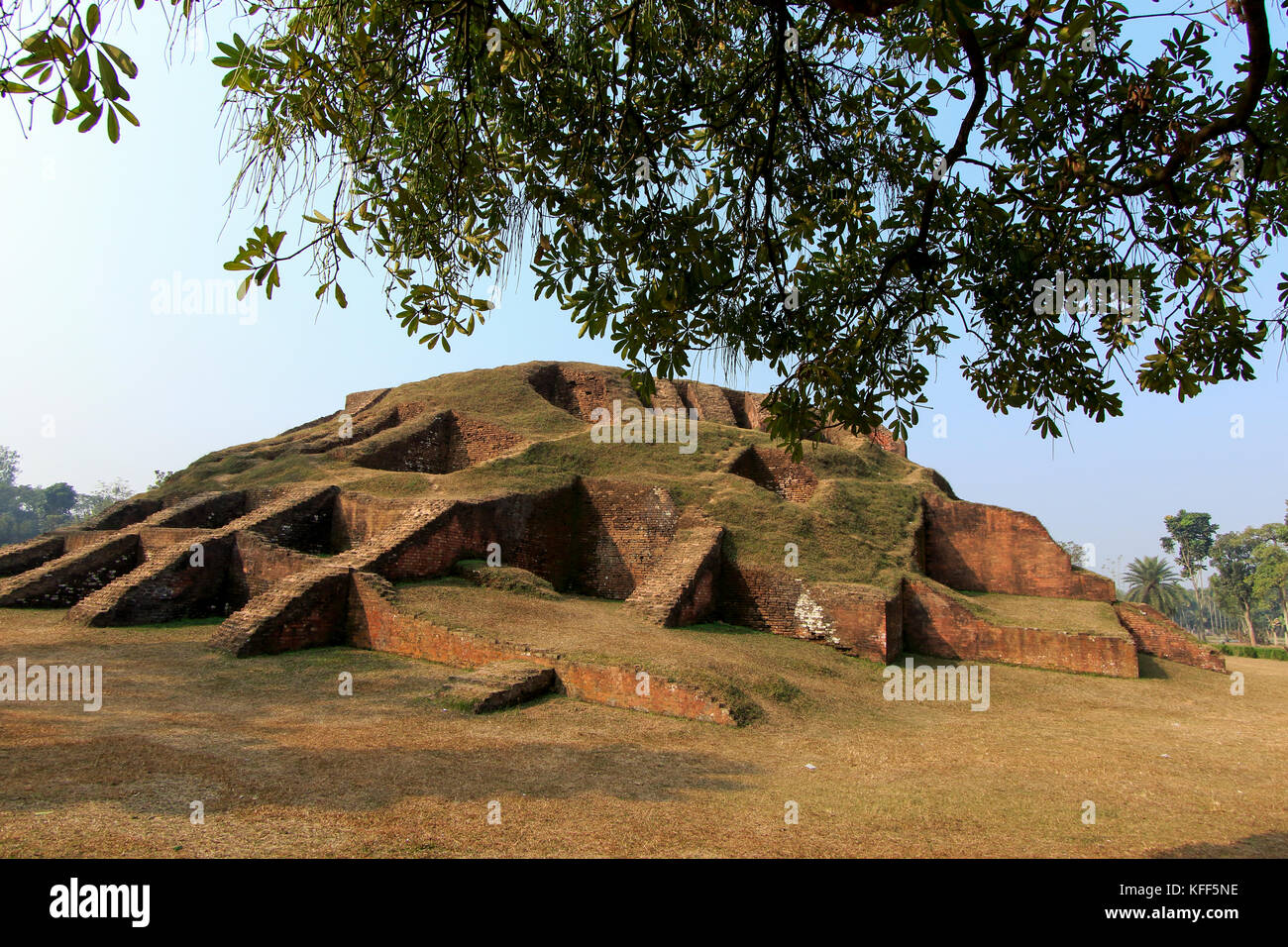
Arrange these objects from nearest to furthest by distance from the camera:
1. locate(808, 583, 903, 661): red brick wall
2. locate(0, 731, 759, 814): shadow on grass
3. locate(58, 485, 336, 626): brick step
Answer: locate(0, 731, 759, 814): shadow on grass, locate(58, 485, 336, 626): brick step, locate(808, 583, 903, 661): red brick wall

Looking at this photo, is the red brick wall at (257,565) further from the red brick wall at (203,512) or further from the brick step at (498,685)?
the brick step at (498,685)

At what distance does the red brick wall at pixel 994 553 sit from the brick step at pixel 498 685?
1268 centimetres

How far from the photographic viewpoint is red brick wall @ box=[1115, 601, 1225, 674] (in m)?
13.5

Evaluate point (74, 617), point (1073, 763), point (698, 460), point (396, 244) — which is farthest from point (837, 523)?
point (74, 617)

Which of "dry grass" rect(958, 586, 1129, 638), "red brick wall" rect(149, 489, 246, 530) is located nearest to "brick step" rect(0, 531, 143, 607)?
"red brick wall" rect(149, 489, 246, 530)

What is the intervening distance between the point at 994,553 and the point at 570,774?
589 inches

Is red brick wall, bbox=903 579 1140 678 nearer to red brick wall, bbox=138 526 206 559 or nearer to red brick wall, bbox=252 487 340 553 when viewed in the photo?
red brick wall, bbox=252 487 340 553

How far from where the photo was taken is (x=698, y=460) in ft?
54.9

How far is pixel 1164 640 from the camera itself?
550 inches

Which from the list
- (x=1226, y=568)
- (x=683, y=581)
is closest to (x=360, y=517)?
(x=683, y=581)

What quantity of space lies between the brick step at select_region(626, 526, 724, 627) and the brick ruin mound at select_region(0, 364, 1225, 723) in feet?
0.14

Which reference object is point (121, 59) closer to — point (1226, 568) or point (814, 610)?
point (814, 610)

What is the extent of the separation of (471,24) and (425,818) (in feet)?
14.1

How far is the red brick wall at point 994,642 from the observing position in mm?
11727
